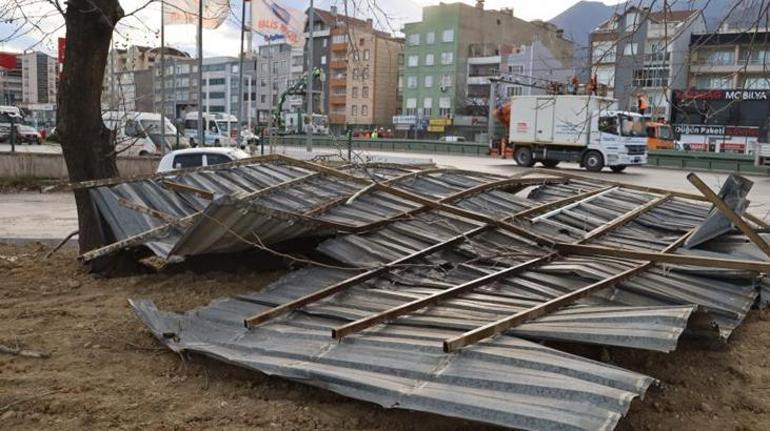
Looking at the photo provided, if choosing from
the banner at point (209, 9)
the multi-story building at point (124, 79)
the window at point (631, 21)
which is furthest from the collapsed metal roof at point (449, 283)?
the multi-story building at point (124, 79)

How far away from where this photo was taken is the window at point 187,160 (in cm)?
1571

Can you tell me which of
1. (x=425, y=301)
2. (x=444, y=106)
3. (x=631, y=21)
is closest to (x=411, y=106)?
(x=444, y=106)

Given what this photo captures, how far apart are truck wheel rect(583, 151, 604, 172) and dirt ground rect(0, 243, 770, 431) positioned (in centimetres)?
2596

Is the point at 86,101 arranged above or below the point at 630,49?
below

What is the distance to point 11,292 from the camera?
273 inches

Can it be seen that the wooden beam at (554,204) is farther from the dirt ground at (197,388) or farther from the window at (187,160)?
the window at (187,160)

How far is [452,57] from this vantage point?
90.9m

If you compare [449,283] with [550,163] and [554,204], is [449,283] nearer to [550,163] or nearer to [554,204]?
[554,204]

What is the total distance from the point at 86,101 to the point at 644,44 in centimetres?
671

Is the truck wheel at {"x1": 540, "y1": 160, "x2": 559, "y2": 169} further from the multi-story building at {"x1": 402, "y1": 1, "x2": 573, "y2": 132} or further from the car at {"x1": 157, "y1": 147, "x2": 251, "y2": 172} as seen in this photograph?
the multi-story building at {"x1": 402, "y1": 1, "x2": 573, "y2": 132}

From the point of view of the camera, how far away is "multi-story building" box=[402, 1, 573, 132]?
3529 inches

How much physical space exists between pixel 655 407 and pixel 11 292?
6.19m

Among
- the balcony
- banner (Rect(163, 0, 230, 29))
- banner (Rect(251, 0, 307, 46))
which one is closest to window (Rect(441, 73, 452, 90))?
the balcony

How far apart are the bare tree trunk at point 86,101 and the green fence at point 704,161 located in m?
32.8
